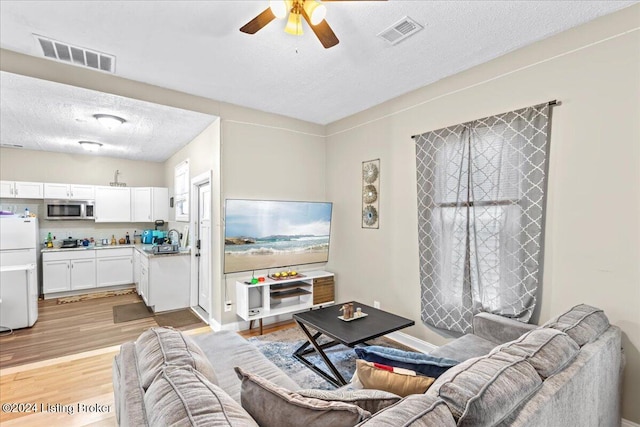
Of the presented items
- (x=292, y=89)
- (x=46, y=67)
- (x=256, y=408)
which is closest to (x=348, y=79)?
(x=292, y=89)

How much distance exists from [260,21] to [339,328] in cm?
232

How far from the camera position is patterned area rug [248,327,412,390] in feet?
8.80

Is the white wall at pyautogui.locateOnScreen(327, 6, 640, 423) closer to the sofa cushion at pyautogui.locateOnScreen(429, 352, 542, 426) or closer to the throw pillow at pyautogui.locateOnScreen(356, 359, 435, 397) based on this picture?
the sofa cushion at pyautogui.locateOnScreen(429, 352, 542, 426)

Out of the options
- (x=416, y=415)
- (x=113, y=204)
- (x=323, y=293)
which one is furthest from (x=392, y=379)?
(x=113, y=204)

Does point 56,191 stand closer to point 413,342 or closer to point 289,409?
point 413,342

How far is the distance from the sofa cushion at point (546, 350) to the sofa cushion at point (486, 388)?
86 millimetres

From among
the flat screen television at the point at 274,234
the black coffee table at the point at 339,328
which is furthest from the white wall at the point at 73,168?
the black coffee table at the point at 339,328

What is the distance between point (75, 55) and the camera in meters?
2.64

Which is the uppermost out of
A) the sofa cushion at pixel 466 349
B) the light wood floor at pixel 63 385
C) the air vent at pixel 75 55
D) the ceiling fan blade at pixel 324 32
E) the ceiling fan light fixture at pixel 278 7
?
the air vent at pixel 75 55

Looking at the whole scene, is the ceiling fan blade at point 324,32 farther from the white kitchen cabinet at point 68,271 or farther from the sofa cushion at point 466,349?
the white kitchen cabinet at point 68,271

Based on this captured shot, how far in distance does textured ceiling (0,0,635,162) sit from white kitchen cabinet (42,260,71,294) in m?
3.05

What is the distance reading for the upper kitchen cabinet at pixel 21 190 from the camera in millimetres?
5125

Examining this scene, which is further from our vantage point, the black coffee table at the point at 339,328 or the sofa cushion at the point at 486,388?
the black coffee table at the point at 339,328

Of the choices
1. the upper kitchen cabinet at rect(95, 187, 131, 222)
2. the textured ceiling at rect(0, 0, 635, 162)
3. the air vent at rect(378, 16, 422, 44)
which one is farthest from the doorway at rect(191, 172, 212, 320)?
the air vent at rect(378, 16, 422, 44)
